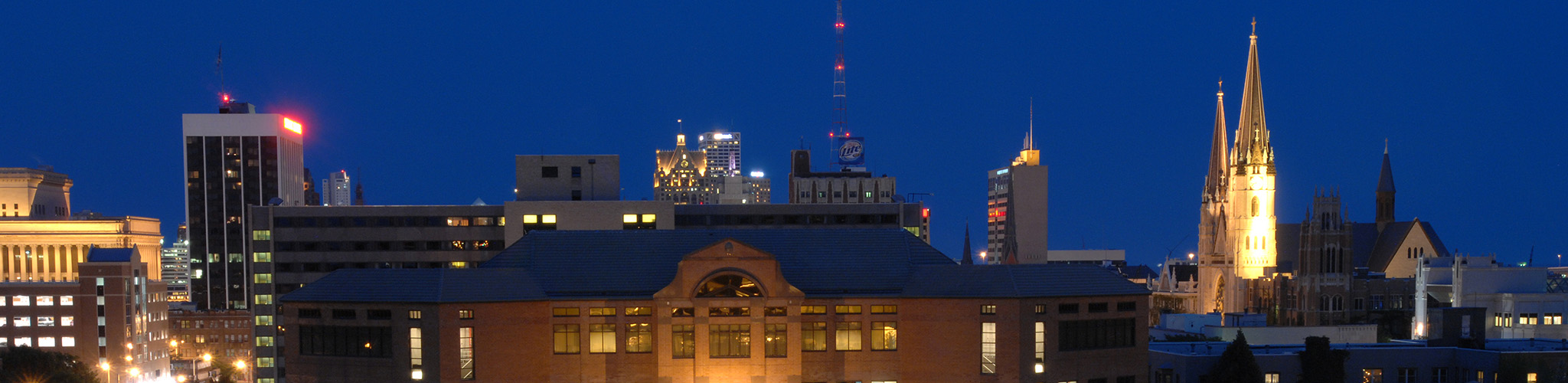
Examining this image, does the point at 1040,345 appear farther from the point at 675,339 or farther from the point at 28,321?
the point at 28,321

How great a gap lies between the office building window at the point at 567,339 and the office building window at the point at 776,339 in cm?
1124

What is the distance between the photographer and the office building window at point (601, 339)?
74750mm

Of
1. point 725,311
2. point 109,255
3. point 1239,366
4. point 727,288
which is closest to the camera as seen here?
point 727,288

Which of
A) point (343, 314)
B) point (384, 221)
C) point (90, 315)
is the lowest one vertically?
point (90, 315)

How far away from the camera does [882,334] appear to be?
7600 cm

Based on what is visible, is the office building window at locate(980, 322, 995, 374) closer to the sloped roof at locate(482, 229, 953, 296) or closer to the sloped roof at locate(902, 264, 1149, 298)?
the sloped roof at locate(902, 264, 1149, 298)

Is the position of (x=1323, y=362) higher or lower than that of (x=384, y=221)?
lower

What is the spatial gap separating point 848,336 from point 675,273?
37.8 ft

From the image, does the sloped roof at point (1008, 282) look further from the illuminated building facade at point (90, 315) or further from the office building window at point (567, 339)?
the illuminated building facade at point (90, 315)

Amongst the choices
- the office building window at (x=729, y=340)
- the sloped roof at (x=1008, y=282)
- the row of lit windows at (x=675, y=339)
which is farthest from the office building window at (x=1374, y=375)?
the office building window at (x=729, y=340)

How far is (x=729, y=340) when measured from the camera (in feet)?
245

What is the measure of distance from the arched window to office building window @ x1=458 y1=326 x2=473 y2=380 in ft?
44.6

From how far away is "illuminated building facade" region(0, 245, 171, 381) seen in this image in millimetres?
168625

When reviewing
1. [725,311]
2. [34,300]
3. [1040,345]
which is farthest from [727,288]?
[34,300]
